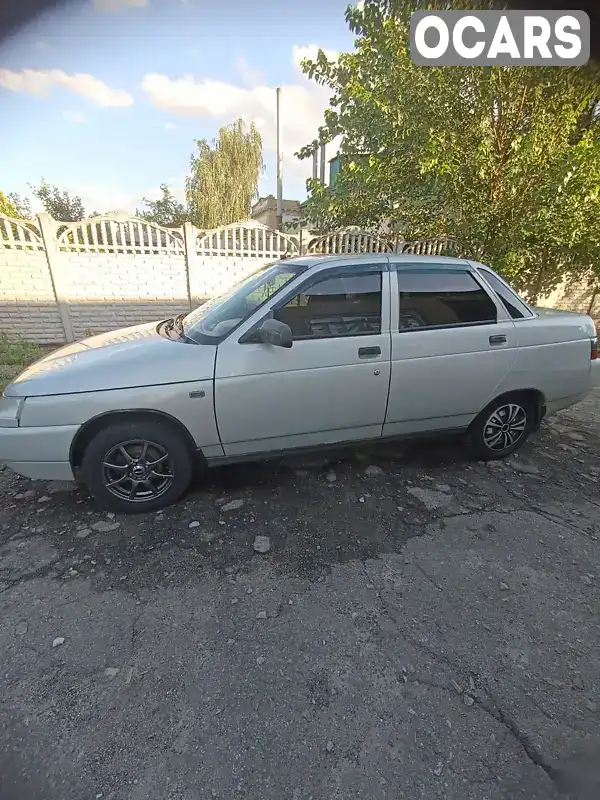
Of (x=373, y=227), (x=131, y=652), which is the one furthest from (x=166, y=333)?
(x=373, y=227)

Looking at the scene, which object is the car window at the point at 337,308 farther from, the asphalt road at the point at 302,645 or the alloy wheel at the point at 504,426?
the alloy wheel at the point at 504,426

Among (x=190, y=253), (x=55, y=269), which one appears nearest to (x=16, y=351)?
(x=55, y=269)

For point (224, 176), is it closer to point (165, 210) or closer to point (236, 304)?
point (165, 210)

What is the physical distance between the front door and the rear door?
14 cm

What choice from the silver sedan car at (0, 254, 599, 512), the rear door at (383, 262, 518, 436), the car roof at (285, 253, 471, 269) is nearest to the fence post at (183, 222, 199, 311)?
the silver sedan car at (0, 254, 599, 512)

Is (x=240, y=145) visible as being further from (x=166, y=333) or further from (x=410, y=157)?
(x=166, y=333)

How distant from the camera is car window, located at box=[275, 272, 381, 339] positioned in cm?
280

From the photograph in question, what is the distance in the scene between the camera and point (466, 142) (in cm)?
595

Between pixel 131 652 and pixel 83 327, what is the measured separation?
277 inches

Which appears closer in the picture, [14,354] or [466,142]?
[466,142]

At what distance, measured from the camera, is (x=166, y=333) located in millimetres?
3045

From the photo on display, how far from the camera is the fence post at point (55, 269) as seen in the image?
6.62 m

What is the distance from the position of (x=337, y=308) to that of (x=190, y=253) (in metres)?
5.75

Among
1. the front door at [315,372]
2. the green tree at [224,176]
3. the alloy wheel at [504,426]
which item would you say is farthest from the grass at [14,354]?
the green tree at [224,176]
